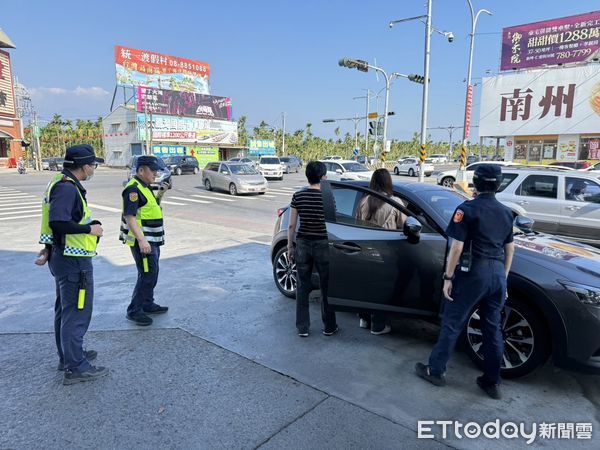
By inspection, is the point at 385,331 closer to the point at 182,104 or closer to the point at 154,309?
the point at 154,309

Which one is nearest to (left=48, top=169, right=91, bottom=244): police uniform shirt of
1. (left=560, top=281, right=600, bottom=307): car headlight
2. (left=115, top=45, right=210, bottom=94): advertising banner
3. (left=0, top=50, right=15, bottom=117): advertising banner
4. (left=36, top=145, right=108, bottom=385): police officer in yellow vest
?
(left=36, top=145, right=108, bottom=385): police officer in yellow vest

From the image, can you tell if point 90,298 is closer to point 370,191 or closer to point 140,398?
point 140,398

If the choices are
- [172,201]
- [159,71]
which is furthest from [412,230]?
[159,71]

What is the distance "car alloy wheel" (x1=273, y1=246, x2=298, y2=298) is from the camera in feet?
17.1

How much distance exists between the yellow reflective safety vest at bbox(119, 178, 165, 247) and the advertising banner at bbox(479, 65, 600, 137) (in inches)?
1268

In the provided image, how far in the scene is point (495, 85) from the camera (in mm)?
32375

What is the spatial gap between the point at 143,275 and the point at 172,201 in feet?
44.5

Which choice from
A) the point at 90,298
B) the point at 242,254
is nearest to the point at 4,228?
the point at 242,254

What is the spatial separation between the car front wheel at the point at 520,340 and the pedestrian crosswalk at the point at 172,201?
42.5ft

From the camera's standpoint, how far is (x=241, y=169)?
20.9 metres

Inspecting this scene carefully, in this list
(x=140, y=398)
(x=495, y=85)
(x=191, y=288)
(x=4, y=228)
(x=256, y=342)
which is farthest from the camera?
(x=495, y=85)

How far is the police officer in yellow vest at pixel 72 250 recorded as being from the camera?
3076 mm

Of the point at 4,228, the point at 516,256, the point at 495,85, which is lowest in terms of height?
the point at 4,228

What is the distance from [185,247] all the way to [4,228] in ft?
19.2
